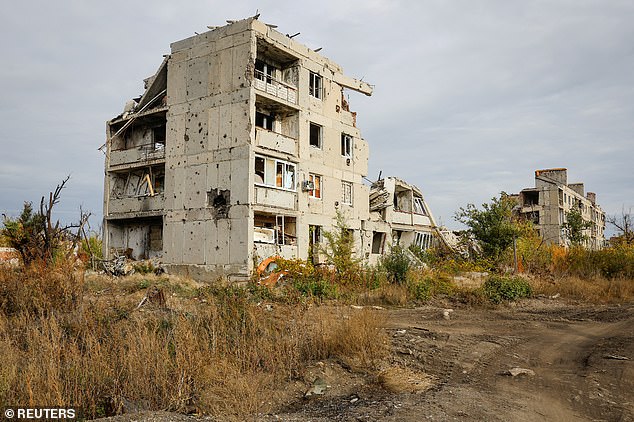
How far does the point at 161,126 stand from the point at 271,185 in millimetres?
9182

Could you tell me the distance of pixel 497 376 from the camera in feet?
26.6

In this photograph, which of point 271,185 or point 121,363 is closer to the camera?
point 121,363

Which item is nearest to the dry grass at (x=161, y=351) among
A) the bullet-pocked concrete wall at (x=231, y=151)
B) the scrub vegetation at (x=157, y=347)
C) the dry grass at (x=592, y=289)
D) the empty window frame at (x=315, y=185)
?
the scrub vegetation at (x=157, y=347)

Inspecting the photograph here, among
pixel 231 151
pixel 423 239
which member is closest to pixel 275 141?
pixel 231 151

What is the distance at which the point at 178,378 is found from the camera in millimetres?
6492

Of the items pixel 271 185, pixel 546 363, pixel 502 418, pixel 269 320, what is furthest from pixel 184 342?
pixel 271 185

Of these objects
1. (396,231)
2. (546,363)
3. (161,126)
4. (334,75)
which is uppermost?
(334,75)

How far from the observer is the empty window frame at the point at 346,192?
99.4 ft

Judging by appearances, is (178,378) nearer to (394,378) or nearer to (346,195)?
(394,378)

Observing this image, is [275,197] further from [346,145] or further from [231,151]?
[346,145]

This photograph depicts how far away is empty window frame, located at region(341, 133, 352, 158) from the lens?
30859mm

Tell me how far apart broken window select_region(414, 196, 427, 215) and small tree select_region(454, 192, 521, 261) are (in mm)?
12073

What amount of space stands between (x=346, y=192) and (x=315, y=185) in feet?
10.2

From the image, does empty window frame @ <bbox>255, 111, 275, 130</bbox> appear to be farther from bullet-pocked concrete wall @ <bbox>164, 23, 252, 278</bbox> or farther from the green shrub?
the green shrub
